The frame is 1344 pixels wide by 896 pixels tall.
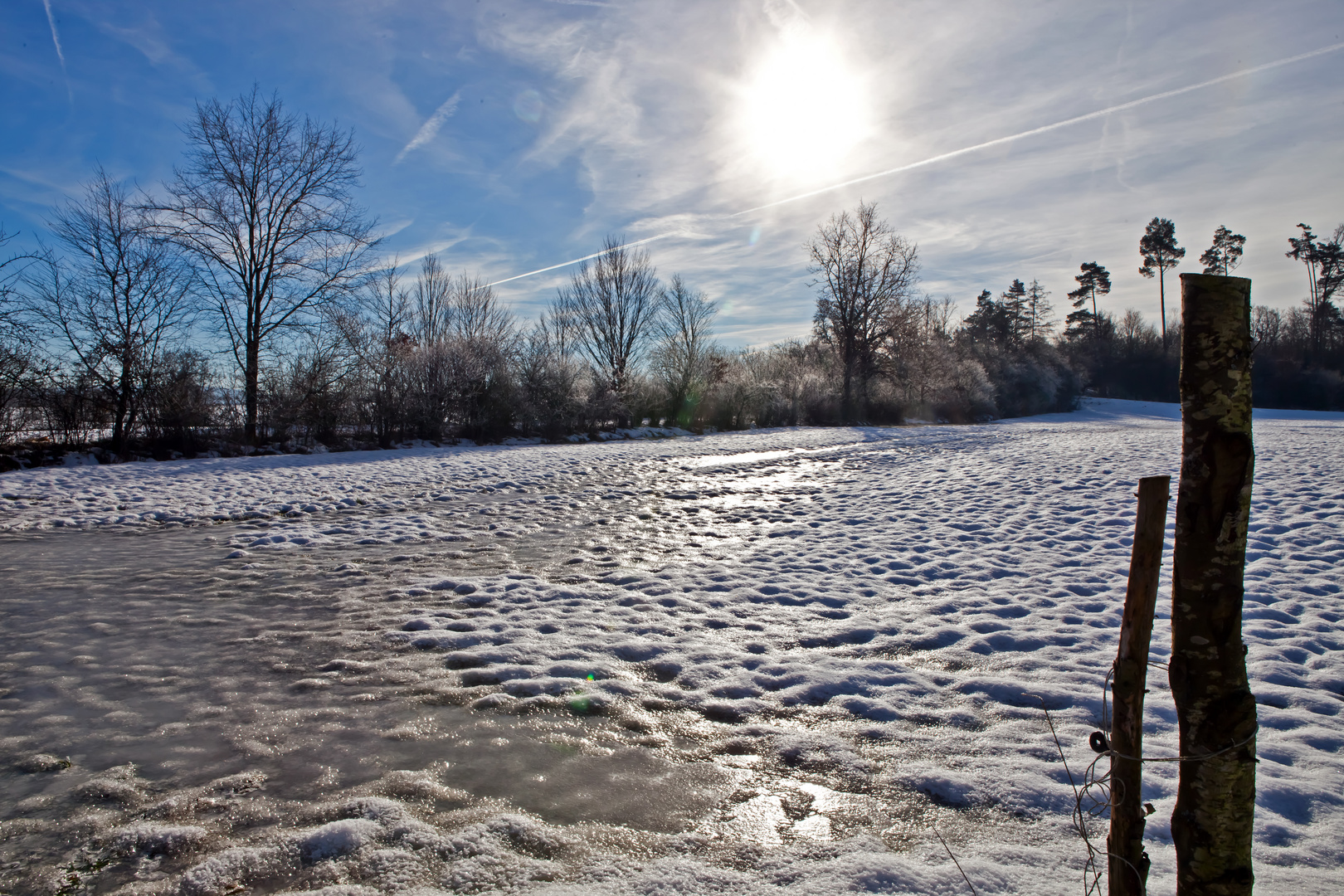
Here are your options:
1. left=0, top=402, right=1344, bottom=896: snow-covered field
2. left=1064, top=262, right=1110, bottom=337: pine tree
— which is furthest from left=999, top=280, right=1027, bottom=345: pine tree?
left=0, top=402, right=1344, bottom=896: snow-covered field

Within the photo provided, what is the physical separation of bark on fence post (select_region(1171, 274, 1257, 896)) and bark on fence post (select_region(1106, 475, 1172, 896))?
0.25 ft

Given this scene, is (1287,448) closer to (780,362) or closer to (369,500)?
(369,500)

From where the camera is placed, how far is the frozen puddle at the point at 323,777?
2.12 meters

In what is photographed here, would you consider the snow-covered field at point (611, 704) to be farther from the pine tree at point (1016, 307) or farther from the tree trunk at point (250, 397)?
the pine tree at point (1016, 307)

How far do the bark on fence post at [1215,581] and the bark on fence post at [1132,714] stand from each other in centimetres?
8

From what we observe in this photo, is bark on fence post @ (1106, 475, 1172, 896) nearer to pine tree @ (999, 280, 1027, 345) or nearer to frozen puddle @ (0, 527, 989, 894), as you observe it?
frozen puddle @ (0, 527, 989, 894)

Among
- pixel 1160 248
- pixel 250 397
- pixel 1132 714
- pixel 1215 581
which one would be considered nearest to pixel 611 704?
pixel 1132 714

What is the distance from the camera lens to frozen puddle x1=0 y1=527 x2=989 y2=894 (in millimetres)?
2119

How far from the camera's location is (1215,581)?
1.25 metres

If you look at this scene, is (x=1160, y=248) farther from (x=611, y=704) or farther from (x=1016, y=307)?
(x=611, y=704)

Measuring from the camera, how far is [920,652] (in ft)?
13.0

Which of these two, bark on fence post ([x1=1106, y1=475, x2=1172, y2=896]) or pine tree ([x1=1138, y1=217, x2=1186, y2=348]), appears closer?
bark on fence post ([x1=1106, y1=475, x2=1172, y2=896])

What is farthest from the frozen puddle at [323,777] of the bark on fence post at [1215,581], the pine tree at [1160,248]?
the pine tree at [1160,248]

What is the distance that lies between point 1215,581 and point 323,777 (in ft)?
10.3
